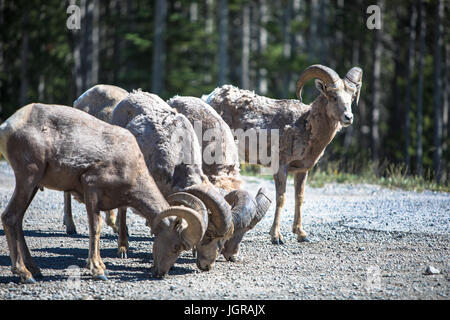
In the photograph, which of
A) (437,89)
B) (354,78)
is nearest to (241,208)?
(354,78)

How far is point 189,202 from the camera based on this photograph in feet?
24.2

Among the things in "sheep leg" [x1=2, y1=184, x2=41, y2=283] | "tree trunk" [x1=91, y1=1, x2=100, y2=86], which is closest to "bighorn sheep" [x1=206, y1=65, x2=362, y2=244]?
"sheep leg" [x1=2, y1=184, x2=41, y2=283]

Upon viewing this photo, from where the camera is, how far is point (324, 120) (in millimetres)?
10352

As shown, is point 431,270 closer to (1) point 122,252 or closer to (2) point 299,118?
(2) point 299,118

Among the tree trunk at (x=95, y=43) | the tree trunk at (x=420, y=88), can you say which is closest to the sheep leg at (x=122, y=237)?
the tree trunk at (x=420, y=88)

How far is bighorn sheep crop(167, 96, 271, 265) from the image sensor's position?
311 inches

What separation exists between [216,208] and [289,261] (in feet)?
5.65

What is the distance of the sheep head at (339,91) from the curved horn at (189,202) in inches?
136

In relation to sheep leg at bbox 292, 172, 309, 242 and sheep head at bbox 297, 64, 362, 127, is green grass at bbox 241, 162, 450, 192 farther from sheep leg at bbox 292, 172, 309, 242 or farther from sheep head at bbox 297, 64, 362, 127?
sheep head at bbox 297, 64, 362, 127

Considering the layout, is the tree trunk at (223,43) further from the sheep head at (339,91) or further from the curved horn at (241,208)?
the curved horn at (241,208)

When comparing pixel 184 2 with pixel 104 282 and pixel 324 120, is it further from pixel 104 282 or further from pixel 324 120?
pixel 104 282

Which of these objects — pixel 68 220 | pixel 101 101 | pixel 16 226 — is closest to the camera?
pixel 16 226

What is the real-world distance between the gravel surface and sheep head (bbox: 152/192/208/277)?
230 millimetres
